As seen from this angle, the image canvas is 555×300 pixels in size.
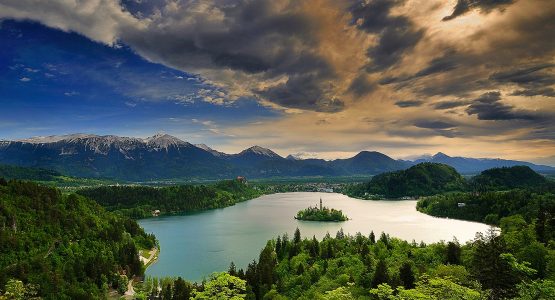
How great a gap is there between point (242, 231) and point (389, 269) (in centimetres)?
6843

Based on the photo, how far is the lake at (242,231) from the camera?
7738 centimetres

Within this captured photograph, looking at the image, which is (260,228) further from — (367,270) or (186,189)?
(186,189)

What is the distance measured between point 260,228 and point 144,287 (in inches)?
2469

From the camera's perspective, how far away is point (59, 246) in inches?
2576

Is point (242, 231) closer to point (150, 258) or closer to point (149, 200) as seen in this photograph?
point (150, 258)

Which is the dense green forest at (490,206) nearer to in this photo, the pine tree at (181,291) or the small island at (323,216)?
the small island at (323,216)

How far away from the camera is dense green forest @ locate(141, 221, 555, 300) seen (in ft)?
101

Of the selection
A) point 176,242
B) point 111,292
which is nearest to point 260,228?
point 176,242

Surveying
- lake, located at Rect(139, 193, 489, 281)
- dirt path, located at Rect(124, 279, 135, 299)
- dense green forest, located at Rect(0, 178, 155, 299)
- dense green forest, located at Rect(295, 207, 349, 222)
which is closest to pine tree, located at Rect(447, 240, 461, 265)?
lake, located at Rect(139, 193, 489, 281)

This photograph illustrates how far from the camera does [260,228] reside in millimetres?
118938

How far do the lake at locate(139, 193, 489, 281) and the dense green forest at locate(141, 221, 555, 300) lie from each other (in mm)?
13052

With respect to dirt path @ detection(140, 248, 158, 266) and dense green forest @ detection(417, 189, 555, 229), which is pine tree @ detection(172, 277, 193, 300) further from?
dense green forest @ detection(417, 189, 555, 229)

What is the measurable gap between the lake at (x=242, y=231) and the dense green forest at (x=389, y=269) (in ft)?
42.8

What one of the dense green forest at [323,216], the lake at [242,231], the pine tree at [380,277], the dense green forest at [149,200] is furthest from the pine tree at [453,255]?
the dense green forest at [149,200]
